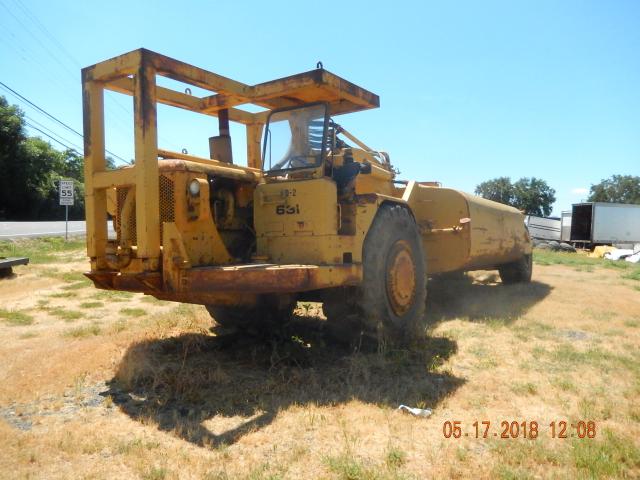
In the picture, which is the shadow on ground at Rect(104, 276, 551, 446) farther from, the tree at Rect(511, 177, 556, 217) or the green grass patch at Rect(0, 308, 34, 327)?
the tree at Rect(511, 177, 556, 217)

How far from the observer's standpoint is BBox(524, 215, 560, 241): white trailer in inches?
1000

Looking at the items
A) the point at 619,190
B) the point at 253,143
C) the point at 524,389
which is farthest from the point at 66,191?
the point at 619,190

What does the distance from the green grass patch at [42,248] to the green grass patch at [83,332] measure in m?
7.33

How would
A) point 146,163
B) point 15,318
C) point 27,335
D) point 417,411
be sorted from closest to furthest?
point 417,411 < point 146,163 < point 27,335 < point 15,318

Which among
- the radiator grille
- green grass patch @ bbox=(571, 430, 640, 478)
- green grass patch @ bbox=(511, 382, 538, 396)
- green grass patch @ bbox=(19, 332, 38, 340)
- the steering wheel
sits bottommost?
green grass patch @ bbox=(19, 332, 38, 340)

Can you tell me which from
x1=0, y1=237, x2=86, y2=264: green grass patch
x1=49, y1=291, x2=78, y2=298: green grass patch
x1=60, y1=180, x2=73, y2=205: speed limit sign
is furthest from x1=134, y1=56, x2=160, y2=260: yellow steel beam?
x1=60, y1=180, x2=73, y2=205: speed limit sign

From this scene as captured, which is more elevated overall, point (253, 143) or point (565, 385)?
point (253, 143)

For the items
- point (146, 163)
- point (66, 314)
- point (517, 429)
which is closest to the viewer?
point (517, 429)

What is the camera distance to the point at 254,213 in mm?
4852

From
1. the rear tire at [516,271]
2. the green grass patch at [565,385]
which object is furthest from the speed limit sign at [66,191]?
the green grass patch at [565,385]

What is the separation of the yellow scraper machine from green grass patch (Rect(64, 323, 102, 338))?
4.49 feet

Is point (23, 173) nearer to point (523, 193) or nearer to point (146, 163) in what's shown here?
point (146, 163)

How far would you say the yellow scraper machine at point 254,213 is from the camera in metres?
3.86

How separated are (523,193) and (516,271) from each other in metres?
54.8
